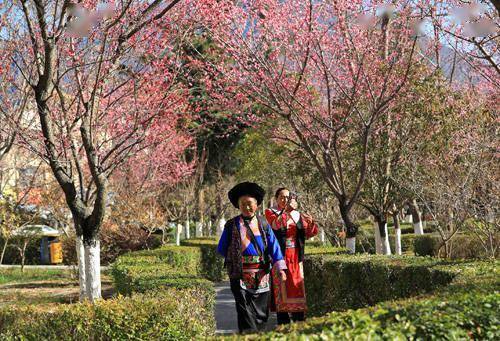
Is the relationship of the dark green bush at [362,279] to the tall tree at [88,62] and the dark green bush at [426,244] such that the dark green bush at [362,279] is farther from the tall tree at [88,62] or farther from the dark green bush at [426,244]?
the dark green bush at [426,244]

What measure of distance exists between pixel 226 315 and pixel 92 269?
341cm

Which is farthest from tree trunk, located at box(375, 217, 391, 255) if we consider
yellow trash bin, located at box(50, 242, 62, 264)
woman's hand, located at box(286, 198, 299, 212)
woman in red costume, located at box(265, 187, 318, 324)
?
yellow trash bin, located at box(50, 242, 62, 264)

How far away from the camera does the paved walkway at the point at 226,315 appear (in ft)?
28.2

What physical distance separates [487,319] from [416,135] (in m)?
9.48

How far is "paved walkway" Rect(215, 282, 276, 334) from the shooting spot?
8.60 metres

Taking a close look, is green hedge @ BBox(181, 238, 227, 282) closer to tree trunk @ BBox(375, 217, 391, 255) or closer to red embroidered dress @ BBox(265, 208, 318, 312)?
tree trunk @ BBox(375, 217, 391, 255)

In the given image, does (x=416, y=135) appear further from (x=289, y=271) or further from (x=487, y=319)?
(x=487, y=319)

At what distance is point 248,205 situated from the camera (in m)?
5.66

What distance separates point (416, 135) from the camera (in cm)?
1274

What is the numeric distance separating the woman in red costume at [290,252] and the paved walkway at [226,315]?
1329 mm

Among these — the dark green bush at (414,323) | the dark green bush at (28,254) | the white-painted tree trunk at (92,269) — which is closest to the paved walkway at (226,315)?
the white-painted tree trunk at (92,269)

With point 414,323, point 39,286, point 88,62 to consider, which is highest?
point 88,62

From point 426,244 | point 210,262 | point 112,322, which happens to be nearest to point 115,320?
point 112,322

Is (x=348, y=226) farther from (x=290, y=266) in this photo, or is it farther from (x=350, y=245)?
(x=290, y=266)
